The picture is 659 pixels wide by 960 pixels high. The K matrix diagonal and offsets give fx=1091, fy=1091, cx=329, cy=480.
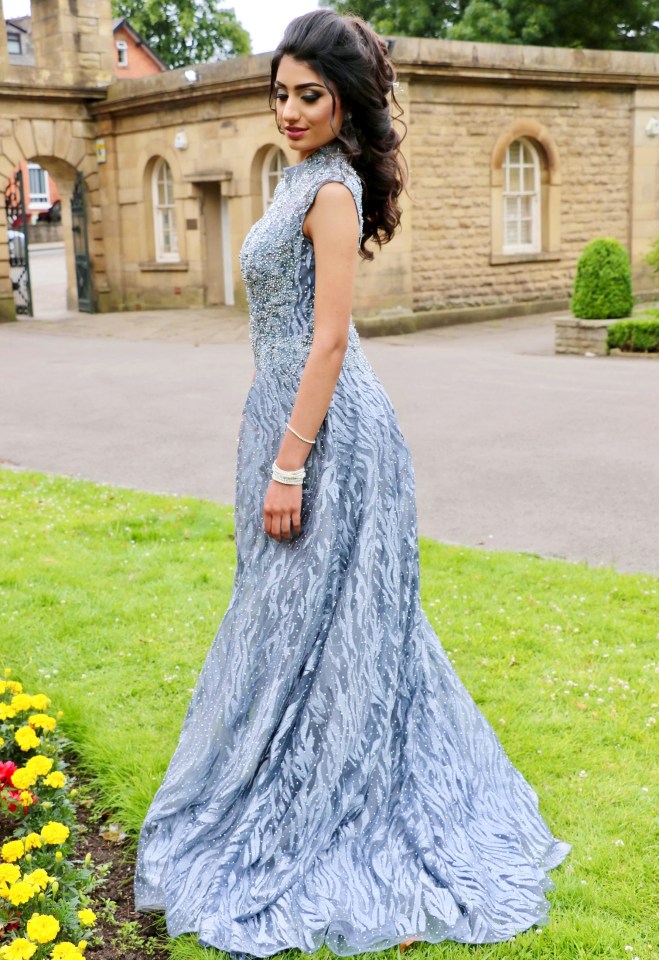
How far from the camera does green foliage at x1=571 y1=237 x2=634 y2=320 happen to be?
1506 cm

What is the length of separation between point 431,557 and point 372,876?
3.20 metres

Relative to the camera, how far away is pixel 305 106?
277 centimetres

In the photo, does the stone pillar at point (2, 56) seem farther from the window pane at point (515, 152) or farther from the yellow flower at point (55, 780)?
the yellow flower at point (55, 780)

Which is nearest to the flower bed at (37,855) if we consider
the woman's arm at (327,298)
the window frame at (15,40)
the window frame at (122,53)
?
the woman's arm at (327,298)

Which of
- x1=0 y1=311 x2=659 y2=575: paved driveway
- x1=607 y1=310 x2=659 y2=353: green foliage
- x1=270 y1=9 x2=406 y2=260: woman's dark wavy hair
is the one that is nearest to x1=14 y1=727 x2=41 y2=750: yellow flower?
x1=270 y1=9 x2=406 y2=260: woman's dark wavy hair

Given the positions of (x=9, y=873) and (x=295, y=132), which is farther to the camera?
(x=295, y=132)

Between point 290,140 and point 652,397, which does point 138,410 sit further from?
point 290,140

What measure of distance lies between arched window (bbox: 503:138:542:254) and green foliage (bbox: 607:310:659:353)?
19.1 ft

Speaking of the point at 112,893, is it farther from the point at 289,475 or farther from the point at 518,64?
the point at 518,64

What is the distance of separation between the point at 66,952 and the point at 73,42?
2242cm

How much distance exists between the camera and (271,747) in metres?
2.92

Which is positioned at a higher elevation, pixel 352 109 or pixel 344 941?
pixel 352 109

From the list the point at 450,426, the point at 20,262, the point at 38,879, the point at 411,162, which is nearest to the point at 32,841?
the point at 38,879

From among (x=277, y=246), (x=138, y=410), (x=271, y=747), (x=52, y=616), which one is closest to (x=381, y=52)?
(x=277, y=246)
